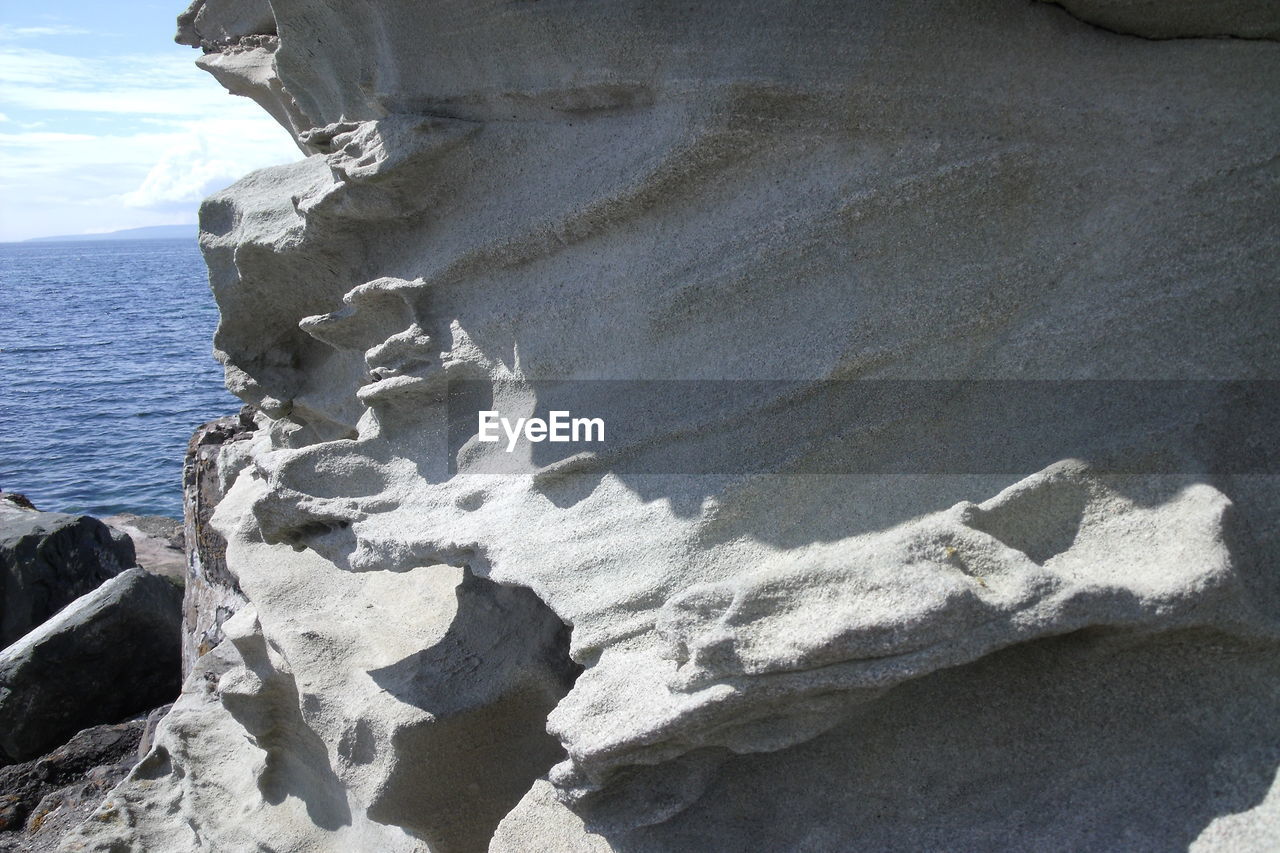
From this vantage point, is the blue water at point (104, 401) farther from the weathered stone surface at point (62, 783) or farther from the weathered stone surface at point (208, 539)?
the weathered stone surface at point (62, 783)

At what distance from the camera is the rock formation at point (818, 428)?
1.61 meters

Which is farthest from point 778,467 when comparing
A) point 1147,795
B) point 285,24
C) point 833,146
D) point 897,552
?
point 285,24

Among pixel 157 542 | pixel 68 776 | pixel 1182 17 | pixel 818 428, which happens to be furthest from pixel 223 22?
pixel 157 542

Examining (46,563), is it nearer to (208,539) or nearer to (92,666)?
(92,666)

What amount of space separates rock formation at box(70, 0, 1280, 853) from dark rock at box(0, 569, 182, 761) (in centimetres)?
250

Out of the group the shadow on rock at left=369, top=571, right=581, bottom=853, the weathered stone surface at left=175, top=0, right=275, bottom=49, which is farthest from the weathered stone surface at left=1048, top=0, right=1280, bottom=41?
the weathered stone surface at left=175, top=0, right=275, bottom=49

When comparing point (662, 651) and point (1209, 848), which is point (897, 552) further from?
point (1209, 848)

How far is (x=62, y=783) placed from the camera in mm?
3936

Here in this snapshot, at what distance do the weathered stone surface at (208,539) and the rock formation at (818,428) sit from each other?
5.02ft

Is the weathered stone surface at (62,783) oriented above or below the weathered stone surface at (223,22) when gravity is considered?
below

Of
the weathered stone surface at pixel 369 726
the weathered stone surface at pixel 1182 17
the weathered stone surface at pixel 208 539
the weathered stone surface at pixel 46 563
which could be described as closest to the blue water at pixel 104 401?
the weathered stone surface at pixel 46 563

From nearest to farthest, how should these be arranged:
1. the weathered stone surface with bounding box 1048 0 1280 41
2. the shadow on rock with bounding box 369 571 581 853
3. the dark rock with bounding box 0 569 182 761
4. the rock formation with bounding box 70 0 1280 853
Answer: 1. the rock formation with bounding box 70 0 1280 853
2. the weathered stone surface with bounding box 1048 0 1280 41
3. the shadow on rock with bounding box 369 571 581 853
4. the dark rock with bounding box 0 569 182 761

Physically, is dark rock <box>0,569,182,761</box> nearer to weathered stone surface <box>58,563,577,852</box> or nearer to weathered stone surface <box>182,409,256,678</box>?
weathered stone surface <box>182,409,256,678</box>

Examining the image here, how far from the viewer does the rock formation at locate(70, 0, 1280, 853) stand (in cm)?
161
